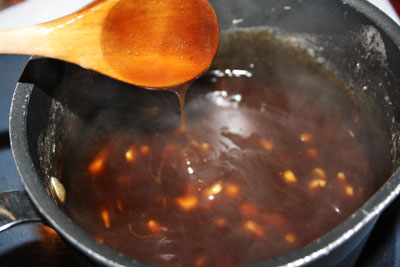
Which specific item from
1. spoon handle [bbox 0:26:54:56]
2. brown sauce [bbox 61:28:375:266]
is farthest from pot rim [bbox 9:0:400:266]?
brown sauce [bbox 61:28:375:266]

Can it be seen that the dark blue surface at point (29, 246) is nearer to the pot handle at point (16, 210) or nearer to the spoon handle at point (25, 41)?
the pot handle at point (16, 210)

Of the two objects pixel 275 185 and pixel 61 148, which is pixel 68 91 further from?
pixel 275 185

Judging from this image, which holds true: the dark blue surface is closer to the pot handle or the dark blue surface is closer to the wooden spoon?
the pot handle

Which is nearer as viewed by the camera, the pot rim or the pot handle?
the pot rim

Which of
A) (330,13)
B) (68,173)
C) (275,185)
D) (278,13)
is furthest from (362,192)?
(68,173)

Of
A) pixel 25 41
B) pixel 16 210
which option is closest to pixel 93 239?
pixel 16 210

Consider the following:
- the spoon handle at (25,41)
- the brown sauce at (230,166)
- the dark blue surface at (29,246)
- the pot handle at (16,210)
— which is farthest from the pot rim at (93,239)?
the dark blue surface at (29,246)
